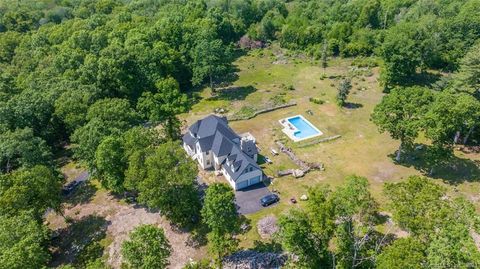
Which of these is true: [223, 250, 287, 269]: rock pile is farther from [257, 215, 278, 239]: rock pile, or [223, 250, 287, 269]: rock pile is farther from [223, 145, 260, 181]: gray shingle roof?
[223, 145, 260, 181]: gray shingle roof

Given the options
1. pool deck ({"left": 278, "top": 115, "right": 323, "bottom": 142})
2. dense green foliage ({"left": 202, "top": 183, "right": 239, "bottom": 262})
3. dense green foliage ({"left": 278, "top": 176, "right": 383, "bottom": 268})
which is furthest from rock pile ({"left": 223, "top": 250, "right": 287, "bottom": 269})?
pool deck ({"left": 278, "top": 115, "right": 323, "bottom": 142})

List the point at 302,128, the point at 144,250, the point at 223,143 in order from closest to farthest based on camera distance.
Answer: the point at 144,250 → the point at 223,143 → the point at 302,128

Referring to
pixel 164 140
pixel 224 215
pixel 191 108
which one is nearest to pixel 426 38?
pixel 191 108

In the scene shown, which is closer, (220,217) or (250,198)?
(220,217)

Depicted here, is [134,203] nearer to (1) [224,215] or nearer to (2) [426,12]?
(1) [224,215]

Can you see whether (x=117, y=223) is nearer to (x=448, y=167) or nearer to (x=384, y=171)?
(x=384, y=171)

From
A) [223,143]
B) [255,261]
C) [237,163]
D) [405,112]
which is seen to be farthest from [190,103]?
[255,261]
